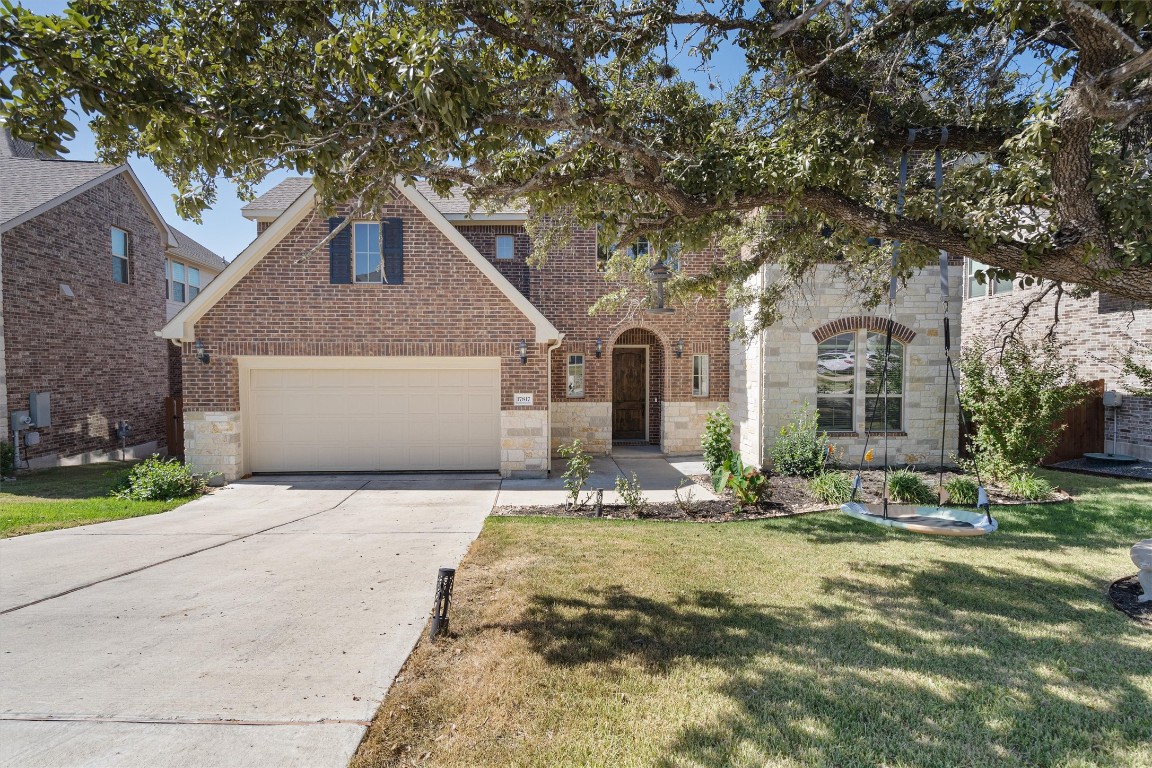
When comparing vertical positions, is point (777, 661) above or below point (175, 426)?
below

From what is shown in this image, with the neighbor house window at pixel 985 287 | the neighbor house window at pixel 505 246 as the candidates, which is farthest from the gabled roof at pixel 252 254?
the neighbor house window at pixel 985 287

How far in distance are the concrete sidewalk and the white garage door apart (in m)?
1.53

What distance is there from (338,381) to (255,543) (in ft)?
15.5

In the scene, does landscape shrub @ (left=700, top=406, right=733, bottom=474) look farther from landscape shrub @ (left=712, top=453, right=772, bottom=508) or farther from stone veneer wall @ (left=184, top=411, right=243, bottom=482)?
stone veneer wall @ (left=184, top=411, right=243, bottom=482)

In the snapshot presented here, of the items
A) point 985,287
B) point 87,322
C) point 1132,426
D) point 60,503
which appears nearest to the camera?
point 60,503

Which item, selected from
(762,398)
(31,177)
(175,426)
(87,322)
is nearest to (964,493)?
(762,398)

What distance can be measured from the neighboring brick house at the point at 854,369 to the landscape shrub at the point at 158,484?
1050cm

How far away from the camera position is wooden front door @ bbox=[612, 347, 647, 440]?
15078 mm

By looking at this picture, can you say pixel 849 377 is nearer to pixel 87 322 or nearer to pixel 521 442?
pixel 521 442

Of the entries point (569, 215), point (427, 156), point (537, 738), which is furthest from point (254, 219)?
point (537, 738)

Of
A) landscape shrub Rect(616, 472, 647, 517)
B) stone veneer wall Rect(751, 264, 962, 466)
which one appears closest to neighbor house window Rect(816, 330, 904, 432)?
stone veneer wall Rect(751, 264, 962, 466)

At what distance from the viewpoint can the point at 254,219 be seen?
13.1 metres

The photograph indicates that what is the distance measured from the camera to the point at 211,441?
10.4 m

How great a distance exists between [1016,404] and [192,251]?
74.4 feet
